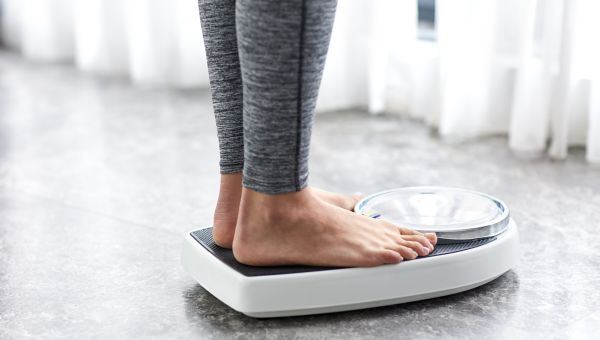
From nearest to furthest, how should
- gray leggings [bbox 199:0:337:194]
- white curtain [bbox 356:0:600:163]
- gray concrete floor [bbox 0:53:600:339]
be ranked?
gray leggings [bbox 199:0:337:194] → gray concrete floor [bbox 0:53:600:339] → white curtain [bbox 356:0:600:163]

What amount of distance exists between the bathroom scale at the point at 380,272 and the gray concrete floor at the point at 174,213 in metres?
0.03

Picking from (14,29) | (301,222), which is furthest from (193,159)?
(14,29)

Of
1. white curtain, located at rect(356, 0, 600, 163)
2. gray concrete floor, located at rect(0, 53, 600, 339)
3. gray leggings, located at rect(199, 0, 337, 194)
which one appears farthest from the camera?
white curtain, located at rect(356, 0, 600, 163)

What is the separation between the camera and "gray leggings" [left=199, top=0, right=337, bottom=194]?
3.38ft

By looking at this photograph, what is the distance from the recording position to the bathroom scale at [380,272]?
3.64 feet

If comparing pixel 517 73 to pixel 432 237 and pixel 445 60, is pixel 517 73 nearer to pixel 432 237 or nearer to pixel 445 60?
pixel 445 60

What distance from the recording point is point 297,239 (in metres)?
1.13

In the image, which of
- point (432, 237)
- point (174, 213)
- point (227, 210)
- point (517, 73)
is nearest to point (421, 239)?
point (432, 237)

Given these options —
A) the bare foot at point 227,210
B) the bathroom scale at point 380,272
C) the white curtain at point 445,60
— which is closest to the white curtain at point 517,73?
the white curtain at point 445,60

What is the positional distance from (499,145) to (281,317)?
36.2 inches

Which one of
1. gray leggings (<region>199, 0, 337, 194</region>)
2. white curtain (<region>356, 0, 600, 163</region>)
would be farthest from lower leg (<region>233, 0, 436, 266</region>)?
white curtain (<region>356, 0, 600, 163</region>)

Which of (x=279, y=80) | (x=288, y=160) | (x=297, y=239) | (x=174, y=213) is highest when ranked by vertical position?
(x=279, y=80)

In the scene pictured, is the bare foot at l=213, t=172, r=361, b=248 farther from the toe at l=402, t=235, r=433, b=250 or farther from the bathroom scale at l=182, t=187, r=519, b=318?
the toe at l=402, t=235, r=433, b=250

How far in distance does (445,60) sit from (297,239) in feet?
3.01
